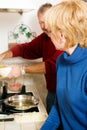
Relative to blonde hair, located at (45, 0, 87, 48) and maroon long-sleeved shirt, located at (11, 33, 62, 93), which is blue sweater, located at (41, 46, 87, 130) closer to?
blonde hair, located at (45, 0, 87, 48)

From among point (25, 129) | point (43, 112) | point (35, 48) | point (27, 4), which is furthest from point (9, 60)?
point (25, 129)

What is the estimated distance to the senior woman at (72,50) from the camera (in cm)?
97

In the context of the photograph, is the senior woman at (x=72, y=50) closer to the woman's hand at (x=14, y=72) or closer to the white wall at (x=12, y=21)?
the woman's hand at (x=14, y=72)

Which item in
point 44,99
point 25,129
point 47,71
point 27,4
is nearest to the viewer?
point 25,129

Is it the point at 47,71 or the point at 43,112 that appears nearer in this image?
the point at 43,112

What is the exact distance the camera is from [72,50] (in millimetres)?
1055

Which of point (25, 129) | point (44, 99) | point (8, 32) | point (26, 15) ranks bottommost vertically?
point (44, 99)

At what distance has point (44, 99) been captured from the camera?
7.43ft

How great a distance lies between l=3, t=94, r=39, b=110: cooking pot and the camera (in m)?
1.54

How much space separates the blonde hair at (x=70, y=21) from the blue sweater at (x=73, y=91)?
0.17ft

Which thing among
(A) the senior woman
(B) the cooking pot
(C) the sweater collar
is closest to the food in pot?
(B) the cooking pot

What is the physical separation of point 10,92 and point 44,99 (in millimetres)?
465

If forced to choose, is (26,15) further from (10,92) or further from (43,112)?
(43,112)

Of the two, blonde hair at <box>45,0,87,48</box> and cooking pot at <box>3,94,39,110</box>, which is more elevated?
blonde hair at <box>45,0,87,48</box>
